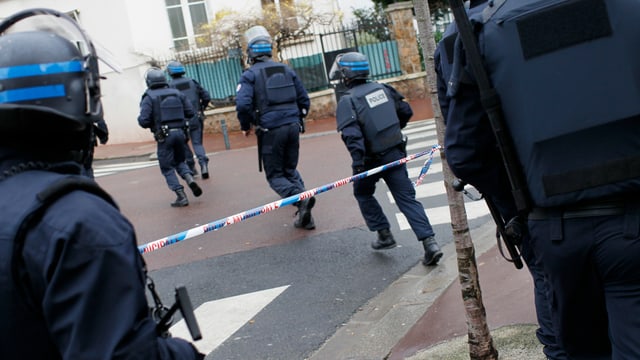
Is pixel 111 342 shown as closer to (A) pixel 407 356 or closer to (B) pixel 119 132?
(A) pixel 407 356

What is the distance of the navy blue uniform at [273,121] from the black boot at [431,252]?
223cm

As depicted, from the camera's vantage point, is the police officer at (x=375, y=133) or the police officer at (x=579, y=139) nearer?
the police officer at (x=579, y=139)

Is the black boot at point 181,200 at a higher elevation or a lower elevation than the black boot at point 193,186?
lower

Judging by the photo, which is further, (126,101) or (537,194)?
(126,101)

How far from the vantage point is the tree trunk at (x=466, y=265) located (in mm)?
4129

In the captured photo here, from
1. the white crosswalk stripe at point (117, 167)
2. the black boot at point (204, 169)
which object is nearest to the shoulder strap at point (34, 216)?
the black boot at point (204, 169)

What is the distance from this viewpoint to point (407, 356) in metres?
4.64

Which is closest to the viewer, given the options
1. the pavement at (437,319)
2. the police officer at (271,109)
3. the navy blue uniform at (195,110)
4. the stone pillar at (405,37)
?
the pavement at (437,319)

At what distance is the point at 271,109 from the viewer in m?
8.34

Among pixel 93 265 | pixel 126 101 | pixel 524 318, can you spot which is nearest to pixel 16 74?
pixel 93 265

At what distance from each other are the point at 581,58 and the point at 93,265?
180 centimetres

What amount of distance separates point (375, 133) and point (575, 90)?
13.0ft

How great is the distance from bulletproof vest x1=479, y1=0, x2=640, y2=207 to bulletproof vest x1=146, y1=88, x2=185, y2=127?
327 inches

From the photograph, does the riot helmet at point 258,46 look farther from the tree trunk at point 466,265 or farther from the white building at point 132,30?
the white building at point 132,30
